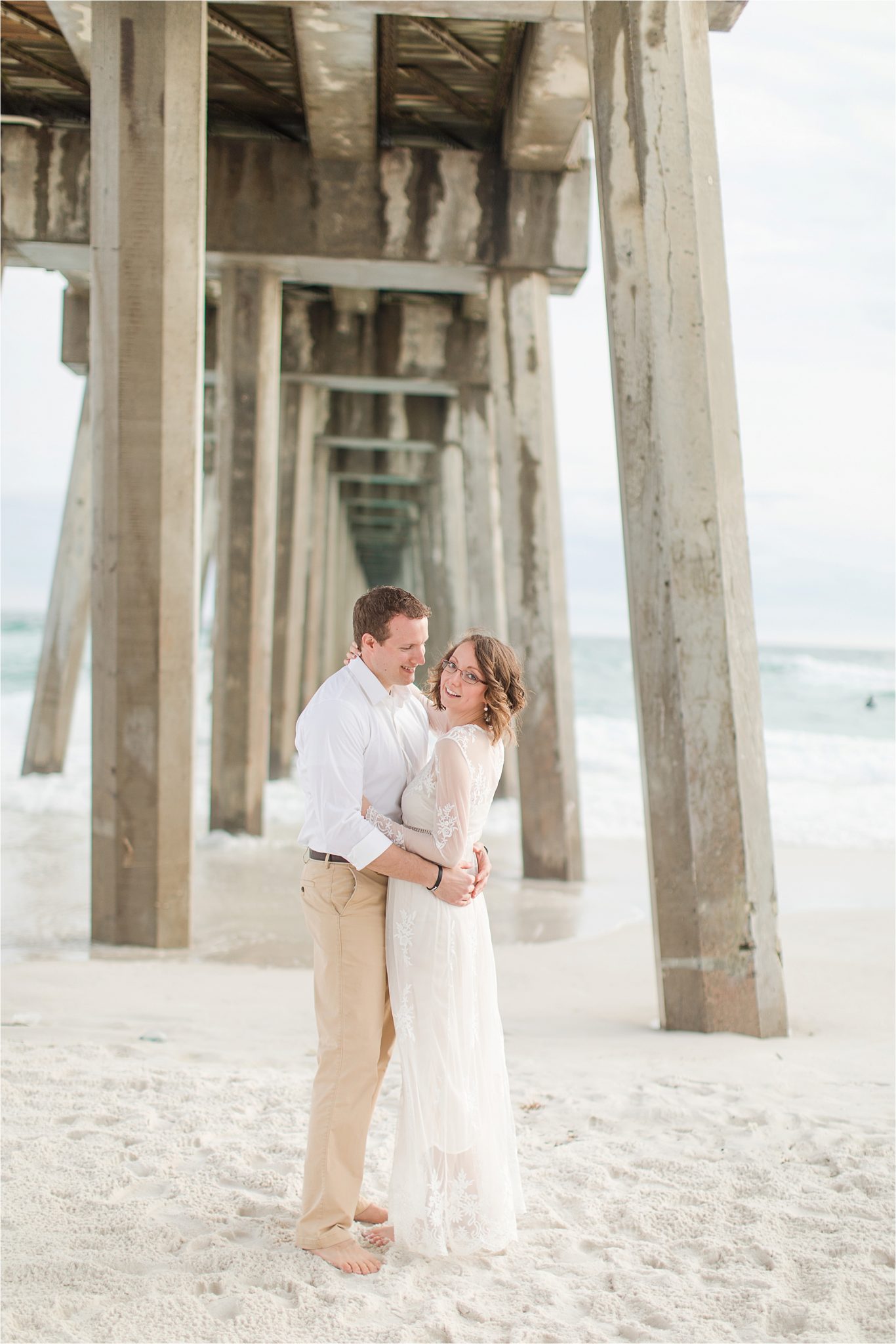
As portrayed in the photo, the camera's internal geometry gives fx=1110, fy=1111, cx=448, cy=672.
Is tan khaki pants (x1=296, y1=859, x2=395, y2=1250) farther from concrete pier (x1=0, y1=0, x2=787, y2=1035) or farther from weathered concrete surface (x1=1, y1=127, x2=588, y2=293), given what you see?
weathered concrete surface (x1=1, y1=127, x2=588, y2=293)

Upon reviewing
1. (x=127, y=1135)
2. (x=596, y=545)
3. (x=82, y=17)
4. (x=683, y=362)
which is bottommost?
(x=127, y=1135)

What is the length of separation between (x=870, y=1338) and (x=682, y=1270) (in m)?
0.44

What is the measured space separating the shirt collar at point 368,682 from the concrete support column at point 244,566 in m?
6.89

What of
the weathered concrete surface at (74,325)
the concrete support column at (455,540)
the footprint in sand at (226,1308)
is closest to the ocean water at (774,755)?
the concrete support column at (455,540)

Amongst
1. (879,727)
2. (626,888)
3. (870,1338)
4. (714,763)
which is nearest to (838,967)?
(714,763)

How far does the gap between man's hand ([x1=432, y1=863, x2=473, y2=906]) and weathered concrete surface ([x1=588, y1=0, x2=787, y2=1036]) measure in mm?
A: 2063

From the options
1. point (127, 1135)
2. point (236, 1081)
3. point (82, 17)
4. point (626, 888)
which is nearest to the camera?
point (127, 1135)

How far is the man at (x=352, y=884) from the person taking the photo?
8.72 feet

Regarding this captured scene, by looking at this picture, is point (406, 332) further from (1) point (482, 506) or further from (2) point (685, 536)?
(2) point (685, 536)

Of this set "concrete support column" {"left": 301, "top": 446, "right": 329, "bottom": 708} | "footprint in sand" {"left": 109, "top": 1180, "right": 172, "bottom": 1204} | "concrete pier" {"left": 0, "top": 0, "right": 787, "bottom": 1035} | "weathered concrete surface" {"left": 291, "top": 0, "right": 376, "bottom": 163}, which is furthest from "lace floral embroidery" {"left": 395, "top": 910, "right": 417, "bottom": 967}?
"concrete support column" {"left": 301, "top": 446, "right": 329, "bottom": 708}

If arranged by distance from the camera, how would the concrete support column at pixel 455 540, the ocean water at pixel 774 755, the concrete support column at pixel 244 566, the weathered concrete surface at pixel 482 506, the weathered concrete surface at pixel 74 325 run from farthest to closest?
the concrete support column at pixel 455 540, the ocean water at pixel 774 755, the weathered concrete surface at pixel 482 506, the weathered concrete surface at pixel 74 325, the concrete support column at pixel 244 566

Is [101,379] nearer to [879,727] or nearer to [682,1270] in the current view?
[682,1270]

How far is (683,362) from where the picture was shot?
4.64 metres

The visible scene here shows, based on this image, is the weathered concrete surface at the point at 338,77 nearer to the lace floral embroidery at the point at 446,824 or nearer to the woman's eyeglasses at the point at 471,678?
the woman's eyeglasses at the point at 471,678
